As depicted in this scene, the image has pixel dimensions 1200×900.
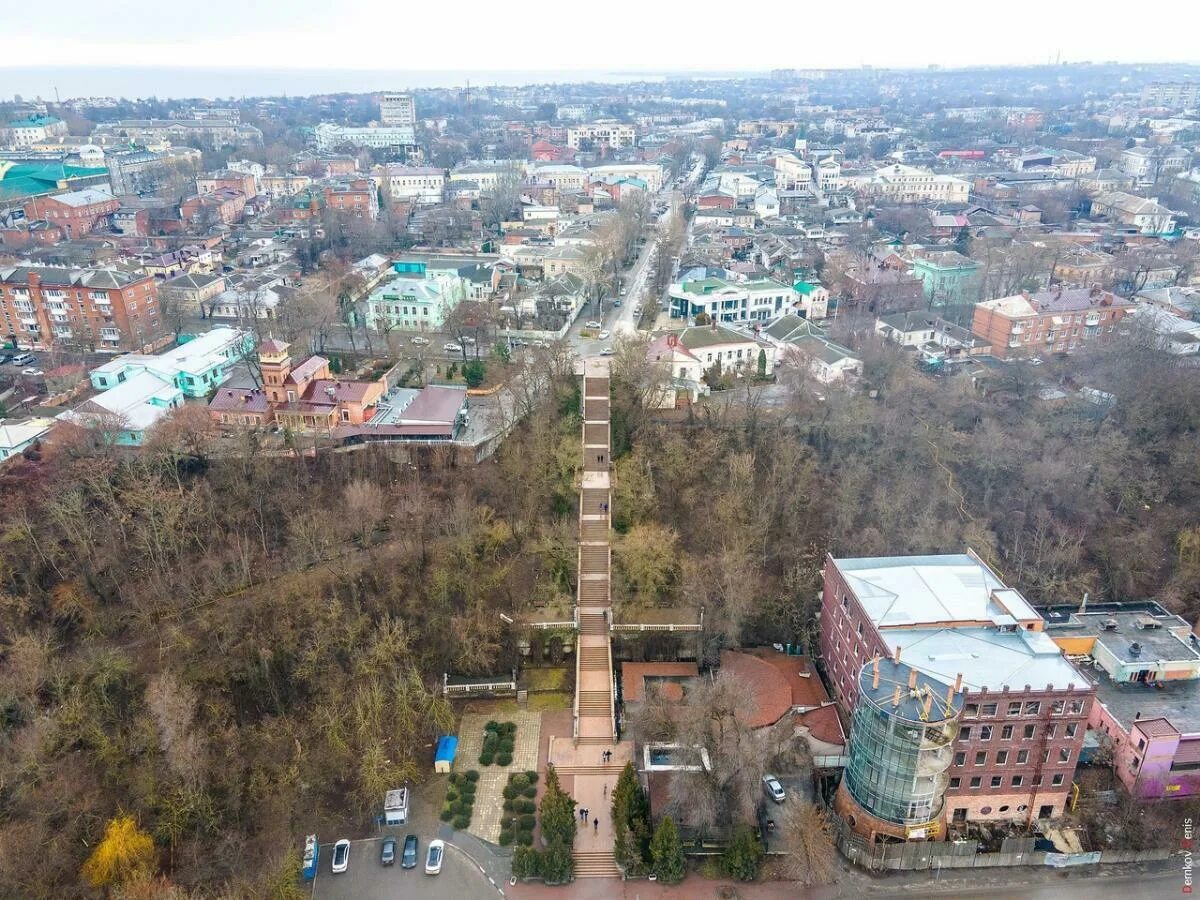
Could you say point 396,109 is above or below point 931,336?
above

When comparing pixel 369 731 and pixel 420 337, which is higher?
pixel 420 337

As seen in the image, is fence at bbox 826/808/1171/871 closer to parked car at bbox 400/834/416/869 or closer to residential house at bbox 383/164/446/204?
parked car at bbox 400/834/416/869

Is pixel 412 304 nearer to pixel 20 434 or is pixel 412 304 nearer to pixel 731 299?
pixel 731 299

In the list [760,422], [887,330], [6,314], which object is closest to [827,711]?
[760,422]

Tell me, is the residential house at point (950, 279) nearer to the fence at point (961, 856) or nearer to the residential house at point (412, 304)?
the residential house at point (412, 304)

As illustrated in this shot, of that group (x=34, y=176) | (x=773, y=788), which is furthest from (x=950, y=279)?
(x=34, y=176)

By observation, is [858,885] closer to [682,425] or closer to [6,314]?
[682,425]

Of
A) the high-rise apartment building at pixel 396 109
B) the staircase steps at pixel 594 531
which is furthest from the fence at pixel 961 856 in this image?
the high-rise apartment building at pixel 396 109
